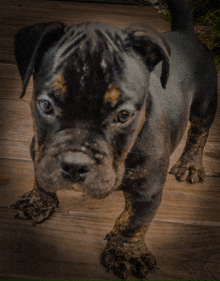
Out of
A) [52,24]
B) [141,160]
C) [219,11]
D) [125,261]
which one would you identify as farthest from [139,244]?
[219,11]

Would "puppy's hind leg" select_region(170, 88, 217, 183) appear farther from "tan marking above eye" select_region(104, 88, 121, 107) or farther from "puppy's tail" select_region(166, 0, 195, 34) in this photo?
"tan marking above eye" select_region(104, 88, 121, 107)

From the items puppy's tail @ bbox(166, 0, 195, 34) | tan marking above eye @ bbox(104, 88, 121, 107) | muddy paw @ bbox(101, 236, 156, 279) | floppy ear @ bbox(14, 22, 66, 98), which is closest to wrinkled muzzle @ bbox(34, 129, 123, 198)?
tan marking above eye @ bbox(104, 88, 121, 107)

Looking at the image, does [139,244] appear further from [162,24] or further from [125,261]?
[162,24]

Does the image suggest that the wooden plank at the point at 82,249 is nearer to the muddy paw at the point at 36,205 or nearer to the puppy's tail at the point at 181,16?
the muddy paw at the point at 36,205

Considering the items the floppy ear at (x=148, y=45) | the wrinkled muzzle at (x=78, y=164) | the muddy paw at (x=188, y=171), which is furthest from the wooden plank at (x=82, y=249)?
the floppy ear at (x=148, y=45)

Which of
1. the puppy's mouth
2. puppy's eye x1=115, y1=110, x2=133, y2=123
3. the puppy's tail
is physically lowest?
the puppy's mouth

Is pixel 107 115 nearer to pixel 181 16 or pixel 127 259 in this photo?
pixel 127 259

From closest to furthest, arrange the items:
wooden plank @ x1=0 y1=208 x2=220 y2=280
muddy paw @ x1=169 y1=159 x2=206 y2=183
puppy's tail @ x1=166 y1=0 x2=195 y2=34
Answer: wooden plank @ x1=0 y1=208 x2=220 y2=280
puppy's tail @ x1=166 y1=0 x2=195 y2=34
muddy paw @ x1=169 y1=159 x2=206 y2=183
